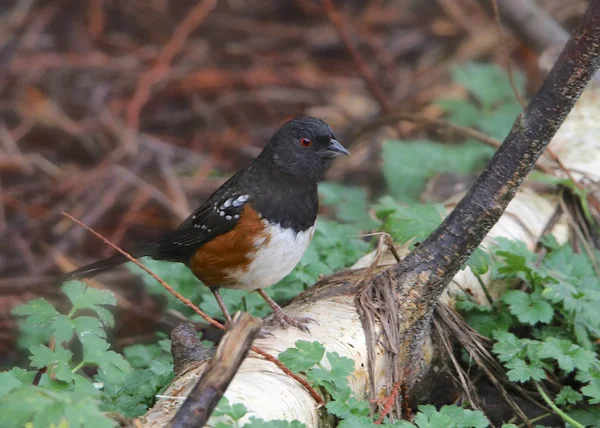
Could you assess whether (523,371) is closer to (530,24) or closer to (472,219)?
(472,219)

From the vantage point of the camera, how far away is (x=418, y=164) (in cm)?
425

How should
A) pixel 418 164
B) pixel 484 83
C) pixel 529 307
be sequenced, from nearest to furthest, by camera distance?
pixel 529 307 → pixel 418 164 → pixel 484 83

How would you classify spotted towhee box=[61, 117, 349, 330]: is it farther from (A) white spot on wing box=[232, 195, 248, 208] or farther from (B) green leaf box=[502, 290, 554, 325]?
(B) green leaf box=[502, 290, 554, 325]

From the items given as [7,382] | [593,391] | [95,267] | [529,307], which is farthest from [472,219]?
[95,267]

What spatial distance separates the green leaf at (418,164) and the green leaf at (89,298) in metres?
2.41

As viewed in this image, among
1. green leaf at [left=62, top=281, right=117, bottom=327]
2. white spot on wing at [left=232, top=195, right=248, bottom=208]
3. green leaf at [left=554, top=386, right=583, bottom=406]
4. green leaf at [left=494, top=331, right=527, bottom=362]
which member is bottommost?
green leaf at [left=62, top=281, right=117, bottom=327]

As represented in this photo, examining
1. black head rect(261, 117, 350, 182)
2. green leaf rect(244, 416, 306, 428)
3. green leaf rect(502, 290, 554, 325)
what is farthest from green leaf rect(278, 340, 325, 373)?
black head rect(261, 117, 350, 182)

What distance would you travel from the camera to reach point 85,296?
6.54ft

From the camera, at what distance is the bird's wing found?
2805 mm

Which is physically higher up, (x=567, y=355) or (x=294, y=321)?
(x=567, y=355)

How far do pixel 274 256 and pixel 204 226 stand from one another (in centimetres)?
39

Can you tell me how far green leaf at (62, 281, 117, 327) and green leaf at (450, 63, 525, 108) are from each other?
10.9ft

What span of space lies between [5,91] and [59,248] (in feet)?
5.09

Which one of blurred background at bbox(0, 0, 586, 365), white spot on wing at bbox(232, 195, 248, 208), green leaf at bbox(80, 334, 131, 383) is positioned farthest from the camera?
blurred background at bbox(0, 0, 586, 365)
